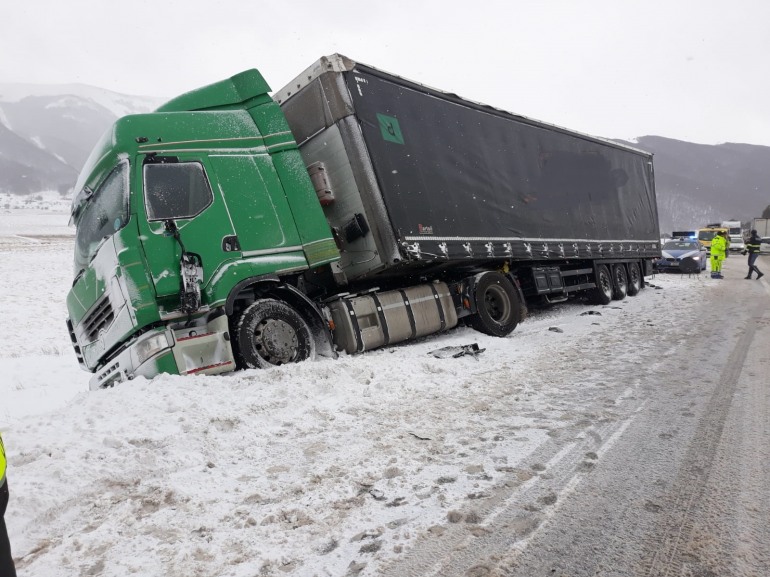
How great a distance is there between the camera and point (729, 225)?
45.1 m

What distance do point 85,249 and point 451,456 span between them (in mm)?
4733

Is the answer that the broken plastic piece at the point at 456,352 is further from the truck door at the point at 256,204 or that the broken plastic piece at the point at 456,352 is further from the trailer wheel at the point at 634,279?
the trailer wheel at the point at 634,279

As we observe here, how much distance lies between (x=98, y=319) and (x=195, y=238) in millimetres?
1430

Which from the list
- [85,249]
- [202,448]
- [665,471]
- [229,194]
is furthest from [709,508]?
[85,249]

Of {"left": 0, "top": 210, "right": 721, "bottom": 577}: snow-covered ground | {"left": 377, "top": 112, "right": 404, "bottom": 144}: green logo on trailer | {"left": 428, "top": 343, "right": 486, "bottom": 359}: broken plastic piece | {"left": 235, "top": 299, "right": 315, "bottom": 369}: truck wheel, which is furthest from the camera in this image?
{"left": 377, "top": 112, "right": 404, "bottom": 144}: green logo on trailer

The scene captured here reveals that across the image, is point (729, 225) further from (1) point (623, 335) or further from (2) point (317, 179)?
(2) point (317, 179)

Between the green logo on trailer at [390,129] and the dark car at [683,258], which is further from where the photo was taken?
the dark car at [683,258]

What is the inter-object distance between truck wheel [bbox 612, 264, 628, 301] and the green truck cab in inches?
346

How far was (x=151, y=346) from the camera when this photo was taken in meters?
4.61

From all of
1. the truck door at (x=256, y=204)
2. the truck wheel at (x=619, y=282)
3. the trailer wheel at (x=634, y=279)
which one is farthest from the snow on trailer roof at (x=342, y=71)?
the trailer wheel at (x=634, y=279)

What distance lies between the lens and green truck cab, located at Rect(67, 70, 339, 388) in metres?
4.75

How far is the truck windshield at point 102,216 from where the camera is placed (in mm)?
4875

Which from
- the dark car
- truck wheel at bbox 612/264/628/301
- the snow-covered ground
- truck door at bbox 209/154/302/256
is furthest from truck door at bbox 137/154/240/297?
the dark car

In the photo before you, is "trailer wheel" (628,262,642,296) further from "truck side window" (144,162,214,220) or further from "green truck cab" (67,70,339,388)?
"truck side window" (144,162,214,220)
